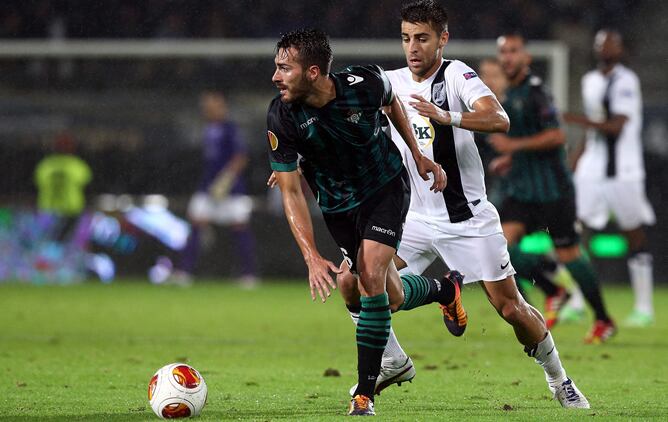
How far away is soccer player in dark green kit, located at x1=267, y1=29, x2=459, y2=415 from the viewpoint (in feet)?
18.3

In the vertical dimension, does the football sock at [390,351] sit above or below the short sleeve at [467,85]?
below

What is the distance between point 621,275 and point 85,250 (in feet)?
23.7

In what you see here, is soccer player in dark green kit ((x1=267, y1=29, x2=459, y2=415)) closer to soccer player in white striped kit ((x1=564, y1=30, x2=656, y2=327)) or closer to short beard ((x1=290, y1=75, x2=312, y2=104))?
short beard ((x1=290, y1=75, x2=312, y2=104))

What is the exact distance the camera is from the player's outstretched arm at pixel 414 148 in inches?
233

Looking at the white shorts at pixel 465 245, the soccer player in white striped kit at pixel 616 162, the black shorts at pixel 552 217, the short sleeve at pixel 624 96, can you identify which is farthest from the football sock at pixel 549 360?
the short sleeve at pixel 624 96

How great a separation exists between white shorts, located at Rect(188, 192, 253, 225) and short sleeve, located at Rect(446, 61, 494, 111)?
9.99 meters

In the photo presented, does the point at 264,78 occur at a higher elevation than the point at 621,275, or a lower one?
higher

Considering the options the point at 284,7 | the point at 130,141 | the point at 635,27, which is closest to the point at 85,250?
the point at 130,141

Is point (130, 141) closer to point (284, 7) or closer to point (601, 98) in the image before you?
point (284, 7)

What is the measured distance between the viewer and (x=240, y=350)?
8898mm

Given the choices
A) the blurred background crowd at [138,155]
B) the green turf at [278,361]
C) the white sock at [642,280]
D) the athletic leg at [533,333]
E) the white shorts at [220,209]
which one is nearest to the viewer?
the green turf at [278,361]

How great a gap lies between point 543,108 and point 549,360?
13.2ft

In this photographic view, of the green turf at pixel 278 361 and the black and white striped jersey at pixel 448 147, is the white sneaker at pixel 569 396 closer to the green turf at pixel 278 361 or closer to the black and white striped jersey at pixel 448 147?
the green turf at pixel 278 361

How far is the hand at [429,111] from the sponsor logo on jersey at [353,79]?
279 mm
